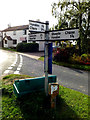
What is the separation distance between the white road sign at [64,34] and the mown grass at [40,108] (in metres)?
2.13

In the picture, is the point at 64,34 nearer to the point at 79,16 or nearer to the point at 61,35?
the point at 61,35

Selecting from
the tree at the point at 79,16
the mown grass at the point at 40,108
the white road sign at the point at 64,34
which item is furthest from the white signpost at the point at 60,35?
the tree at the point at 79,16

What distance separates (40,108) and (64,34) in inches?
94.5

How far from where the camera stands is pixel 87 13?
46.7ft

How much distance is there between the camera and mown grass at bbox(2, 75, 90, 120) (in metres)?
3.35

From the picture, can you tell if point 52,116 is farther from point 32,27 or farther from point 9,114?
point 32,27

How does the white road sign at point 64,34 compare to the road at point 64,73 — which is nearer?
the white road sign at point 64,34

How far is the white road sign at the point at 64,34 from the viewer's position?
3291 millimetres

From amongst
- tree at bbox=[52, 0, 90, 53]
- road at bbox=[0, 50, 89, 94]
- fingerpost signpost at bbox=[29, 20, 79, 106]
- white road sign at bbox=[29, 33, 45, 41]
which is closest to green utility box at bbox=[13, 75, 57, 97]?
fingerpost signpost at bbox=[29, 20, 79, 106]

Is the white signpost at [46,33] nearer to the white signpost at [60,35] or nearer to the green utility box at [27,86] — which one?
the white signpost at [60,35]

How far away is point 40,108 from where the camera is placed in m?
3.61

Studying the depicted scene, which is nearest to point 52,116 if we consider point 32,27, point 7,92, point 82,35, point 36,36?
point 7,92

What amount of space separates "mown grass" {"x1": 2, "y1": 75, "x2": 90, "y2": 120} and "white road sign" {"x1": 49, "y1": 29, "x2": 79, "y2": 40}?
2.13 m

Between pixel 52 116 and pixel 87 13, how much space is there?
1405 centimetres
